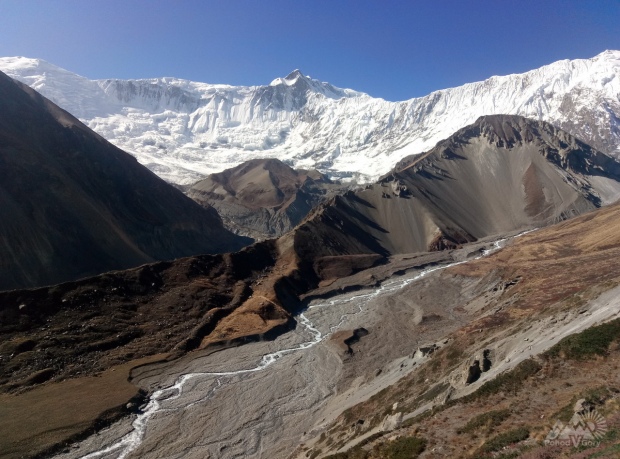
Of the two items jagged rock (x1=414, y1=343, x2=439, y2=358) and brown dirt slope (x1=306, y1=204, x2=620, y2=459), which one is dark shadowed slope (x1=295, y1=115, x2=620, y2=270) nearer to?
jagged rock (x1=414, y1=343, x2=439, y2=358)

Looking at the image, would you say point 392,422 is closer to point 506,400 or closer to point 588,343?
point 506,400

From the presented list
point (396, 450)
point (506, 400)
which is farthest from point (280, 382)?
point (506, 400)

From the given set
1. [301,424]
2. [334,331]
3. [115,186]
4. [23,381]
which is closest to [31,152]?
[115,186]

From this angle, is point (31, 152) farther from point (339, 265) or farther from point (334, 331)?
point (334, 331)

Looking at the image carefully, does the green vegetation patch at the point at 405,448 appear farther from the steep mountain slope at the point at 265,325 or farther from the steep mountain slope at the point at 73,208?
the steep mountain slope at the point at 73,208

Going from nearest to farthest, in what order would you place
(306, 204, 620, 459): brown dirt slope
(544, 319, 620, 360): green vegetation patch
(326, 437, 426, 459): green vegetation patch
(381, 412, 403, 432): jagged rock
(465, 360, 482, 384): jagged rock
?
(306, 204, 620, 459): brown dirt slope → (326, 437, 426, 459): green vegetation patch → (544, 319, 620, 360): green vegetation patch → (381, 412, 403, 432): jagged rock → (465, 360, 482, 384): jagged rock

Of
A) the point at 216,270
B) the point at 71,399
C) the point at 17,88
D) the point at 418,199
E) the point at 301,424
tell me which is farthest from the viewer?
the point at 418,199

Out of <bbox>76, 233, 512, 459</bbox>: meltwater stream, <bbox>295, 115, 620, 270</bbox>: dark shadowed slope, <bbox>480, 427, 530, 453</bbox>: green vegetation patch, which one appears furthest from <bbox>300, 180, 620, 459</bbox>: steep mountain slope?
<bbox>295, 115, 620, 270</bbox>: dark shadowed slope
